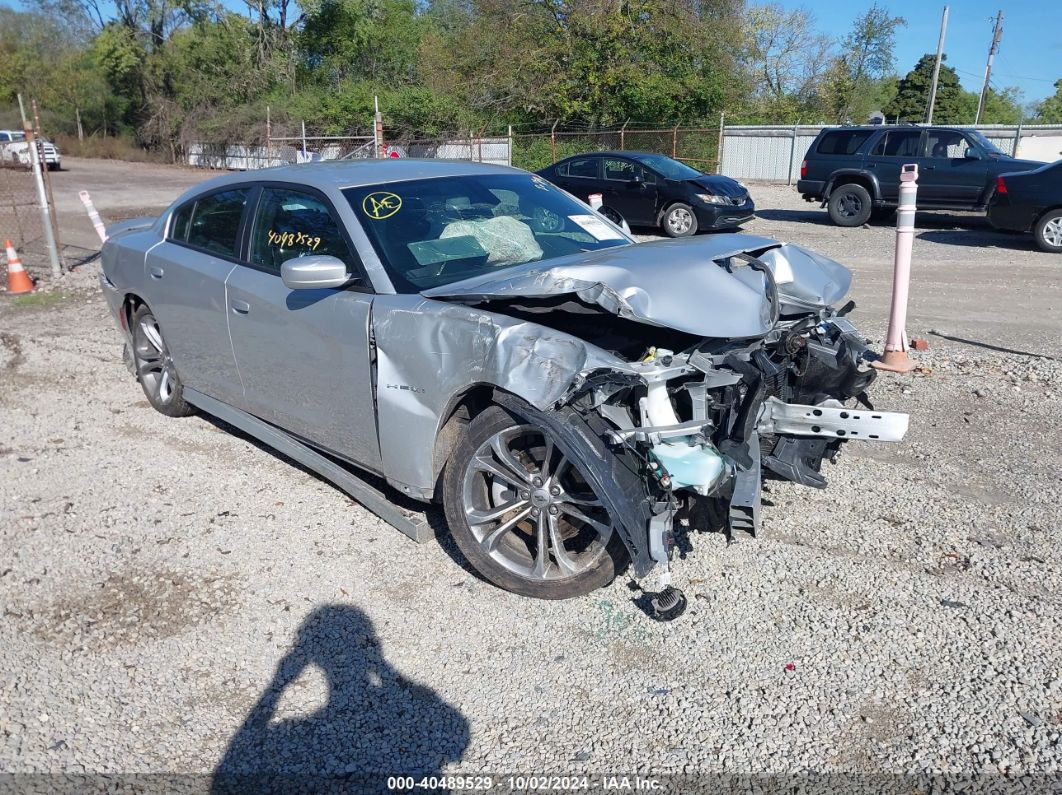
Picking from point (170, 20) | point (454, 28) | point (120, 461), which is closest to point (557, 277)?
point (120, 461)

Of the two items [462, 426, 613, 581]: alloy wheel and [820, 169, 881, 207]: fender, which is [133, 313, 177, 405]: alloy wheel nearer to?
[462, 426, 613, 581]: alloy wheel

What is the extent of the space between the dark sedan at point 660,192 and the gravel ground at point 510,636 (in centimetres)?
1049

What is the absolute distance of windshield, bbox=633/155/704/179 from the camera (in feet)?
51.6

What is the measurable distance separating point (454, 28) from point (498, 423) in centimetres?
5151

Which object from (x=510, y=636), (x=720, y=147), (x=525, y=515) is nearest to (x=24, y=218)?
(x=525, y=515)

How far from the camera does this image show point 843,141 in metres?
16.5

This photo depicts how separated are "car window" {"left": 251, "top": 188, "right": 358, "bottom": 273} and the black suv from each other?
13993 millimetres

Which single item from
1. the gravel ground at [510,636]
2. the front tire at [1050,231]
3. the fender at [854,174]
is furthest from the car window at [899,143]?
the gravel ground at [510,636]

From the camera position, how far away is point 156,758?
2809 millimetres

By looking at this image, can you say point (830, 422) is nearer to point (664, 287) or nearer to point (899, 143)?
point (664, 287)

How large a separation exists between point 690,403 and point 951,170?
47.3 feet

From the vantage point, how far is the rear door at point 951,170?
15.2 meters

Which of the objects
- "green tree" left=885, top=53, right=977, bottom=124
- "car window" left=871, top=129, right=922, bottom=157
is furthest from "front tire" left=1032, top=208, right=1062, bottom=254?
"green tree" left=885, top=53, right=977, bottom=124

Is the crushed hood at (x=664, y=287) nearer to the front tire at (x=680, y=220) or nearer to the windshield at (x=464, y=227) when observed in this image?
the windshield at (x=464, y=227)
